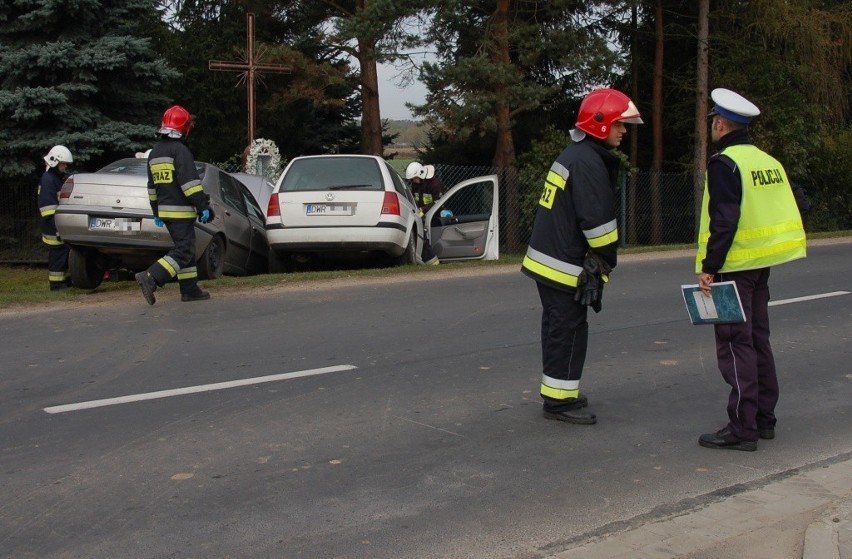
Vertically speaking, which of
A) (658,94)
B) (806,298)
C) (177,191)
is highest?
(658,94)

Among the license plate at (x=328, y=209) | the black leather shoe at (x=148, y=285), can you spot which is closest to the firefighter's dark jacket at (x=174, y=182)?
the black leather shoe at (x=148, y=285)

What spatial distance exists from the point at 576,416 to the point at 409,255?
8084 millimetres

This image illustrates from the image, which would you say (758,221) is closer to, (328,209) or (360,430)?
(360,430)

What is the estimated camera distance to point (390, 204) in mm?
12953

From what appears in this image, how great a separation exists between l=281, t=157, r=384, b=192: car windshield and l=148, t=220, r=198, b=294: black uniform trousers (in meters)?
2.81

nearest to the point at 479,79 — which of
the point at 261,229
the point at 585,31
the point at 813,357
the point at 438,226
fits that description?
the point at 585,31

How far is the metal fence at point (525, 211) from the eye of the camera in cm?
1994

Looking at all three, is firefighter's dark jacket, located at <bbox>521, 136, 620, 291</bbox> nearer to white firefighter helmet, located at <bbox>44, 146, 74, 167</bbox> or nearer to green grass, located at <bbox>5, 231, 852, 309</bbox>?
green grass, located at <bbox>5, 231, 852, 309</bbox>

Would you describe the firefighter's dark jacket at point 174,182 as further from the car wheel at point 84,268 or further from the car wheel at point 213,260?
the car wheel at point 84,268

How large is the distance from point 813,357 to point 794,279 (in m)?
4.84

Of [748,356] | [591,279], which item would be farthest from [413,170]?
[748,356]

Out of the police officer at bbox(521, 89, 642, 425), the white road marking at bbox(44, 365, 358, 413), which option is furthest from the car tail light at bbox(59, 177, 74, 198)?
the police officer at bbox(521, 89, 642, 425)

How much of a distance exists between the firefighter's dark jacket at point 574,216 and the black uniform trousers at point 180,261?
195 inches

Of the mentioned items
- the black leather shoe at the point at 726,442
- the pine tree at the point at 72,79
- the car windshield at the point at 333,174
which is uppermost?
the pine tree at the point at 72,79
